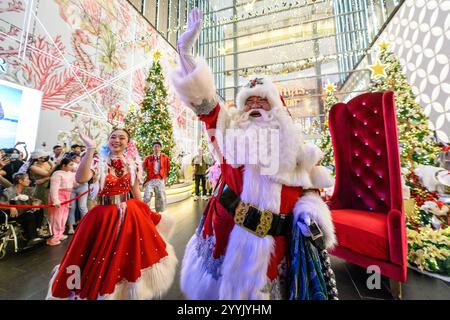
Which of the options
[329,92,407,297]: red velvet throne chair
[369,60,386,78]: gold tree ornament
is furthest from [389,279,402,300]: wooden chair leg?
[369,60,386,78]: gold tree ornament

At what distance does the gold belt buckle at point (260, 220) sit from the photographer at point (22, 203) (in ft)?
10.4

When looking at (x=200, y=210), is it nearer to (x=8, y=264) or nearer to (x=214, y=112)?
(x=8, y=264)

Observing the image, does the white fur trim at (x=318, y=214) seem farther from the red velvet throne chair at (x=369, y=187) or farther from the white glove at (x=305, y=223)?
the red velvet throne chair at (x=369, y=187)

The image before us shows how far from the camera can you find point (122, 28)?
22.7 feet

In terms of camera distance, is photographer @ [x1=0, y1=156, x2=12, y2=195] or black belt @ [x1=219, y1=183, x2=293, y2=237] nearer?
black belt @ [x1=219, y1=183, x2=293, y2=237]

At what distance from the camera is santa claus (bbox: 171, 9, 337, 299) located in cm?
97

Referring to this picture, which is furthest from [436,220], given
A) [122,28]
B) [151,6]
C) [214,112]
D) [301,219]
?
[151,6]

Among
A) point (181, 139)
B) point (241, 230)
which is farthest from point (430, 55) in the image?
point (181, 139)

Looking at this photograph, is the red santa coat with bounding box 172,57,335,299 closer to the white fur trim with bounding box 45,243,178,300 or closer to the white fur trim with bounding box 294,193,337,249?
the white fur trim with bounding box 294,193,337,249

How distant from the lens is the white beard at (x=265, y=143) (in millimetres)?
1088

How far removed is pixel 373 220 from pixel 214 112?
1746mm

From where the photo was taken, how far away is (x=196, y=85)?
1.06m

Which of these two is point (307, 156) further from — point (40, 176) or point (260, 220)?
point (40, 176)

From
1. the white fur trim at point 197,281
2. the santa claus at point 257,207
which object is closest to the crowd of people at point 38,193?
the white fur trim at point 197,281
